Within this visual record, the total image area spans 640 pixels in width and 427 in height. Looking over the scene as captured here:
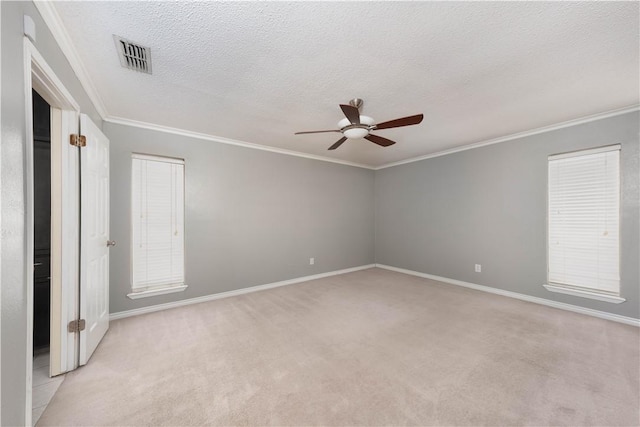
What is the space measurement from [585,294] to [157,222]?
5661 mm

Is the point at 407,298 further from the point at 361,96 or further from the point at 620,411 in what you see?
the point at 361,96

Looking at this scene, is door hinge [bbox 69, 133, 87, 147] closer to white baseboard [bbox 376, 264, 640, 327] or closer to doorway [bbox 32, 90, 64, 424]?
doorway [bbox 32, 90, 64, 424]

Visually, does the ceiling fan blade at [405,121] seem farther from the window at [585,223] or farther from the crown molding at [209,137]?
the window at [585,223]

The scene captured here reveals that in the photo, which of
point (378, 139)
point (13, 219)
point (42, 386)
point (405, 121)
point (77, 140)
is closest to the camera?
point (13, 219)

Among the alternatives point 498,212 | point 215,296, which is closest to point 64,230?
point 215,296

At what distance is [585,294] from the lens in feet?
10.2

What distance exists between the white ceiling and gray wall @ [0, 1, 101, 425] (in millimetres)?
522

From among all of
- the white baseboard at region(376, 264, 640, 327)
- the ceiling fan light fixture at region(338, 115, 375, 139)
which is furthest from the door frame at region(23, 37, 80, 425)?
the white baseboard at region(376, 264, 640, 327)

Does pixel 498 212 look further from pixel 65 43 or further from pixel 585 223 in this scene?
pixel 65 43

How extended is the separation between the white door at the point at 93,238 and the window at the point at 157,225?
2.11ft

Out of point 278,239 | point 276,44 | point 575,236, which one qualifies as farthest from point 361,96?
point 575,236

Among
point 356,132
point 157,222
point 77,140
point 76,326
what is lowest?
point 76,326

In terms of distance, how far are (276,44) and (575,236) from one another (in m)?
4.24

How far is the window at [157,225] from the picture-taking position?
10.5 feet
